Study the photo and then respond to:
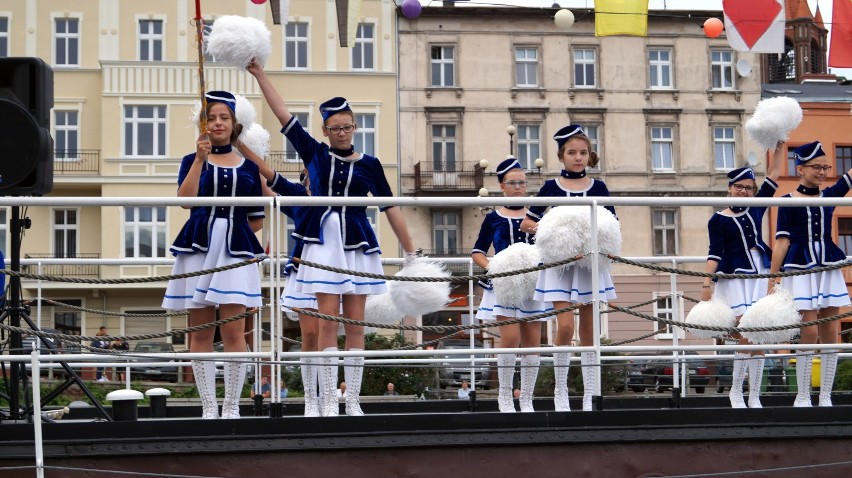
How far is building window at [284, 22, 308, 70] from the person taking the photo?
135 ft

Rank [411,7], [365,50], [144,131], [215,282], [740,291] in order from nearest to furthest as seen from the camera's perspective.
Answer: [215,282]
[740,291]
[411,7]
[144,131]
[365,50]

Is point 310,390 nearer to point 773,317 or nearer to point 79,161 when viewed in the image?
point 773,317

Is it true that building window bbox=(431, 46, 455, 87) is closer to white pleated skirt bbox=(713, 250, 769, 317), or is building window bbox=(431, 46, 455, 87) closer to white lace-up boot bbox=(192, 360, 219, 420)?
white pleated skirt bbox=(713, 250, 769, 317)

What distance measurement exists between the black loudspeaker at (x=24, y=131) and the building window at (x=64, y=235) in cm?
3505

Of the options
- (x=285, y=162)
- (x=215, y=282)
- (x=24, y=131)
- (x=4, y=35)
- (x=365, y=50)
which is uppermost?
(x=4, y=35)

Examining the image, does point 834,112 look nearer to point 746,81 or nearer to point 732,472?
point 746,81

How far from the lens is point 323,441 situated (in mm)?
6043

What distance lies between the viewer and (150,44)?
1583 inches

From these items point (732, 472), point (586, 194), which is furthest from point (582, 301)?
point (732, 472)

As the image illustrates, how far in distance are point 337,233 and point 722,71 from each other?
3964cm

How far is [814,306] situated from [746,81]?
3820 centimetres

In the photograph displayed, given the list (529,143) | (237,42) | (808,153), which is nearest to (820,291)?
(808,153)

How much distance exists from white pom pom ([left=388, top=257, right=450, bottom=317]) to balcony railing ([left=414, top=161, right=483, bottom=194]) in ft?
114

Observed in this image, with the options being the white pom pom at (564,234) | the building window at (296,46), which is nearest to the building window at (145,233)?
the building window at (296,46)
